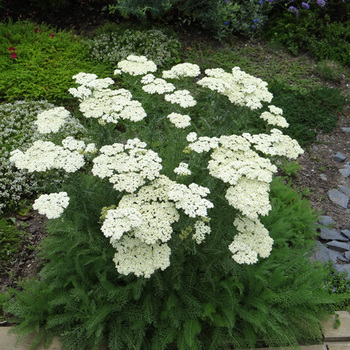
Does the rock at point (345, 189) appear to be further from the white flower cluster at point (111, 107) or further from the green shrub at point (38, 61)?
the green shrub at point (38, 61)

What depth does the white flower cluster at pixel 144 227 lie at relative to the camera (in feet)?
7.13

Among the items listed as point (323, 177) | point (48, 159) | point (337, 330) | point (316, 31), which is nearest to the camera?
point (48, 159)

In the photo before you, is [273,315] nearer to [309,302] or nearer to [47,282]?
[309,302]

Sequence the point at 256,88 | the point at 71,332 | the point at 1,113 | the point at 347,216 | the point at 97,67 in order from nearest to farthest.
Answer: the point at 71,332 → the point at 256,88 → the point at 347,216 → the point at 1,113 → the point at 97,67

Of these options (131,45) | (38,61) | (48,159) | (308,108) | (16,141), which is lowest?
(16,141)

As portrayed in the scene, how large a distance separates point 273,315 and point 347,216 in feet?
6.76

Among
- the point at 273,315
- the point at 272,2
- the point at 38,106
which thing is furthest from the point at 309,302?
the point at 272,2

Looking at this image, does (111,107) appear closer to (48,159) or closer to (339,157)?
(48,159)

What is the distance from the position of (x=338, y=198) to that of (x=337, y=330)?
1963 mm

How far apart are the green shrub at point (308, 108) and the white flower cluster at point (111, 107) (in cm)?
311

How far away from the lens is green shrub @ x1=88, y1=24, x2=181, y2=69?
6172 mm

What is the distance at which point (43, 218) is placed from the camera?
405 centimetres

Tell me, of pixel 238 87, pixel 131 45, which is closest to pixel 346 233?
pixel 238 87

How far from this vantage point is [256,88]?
131 inches
